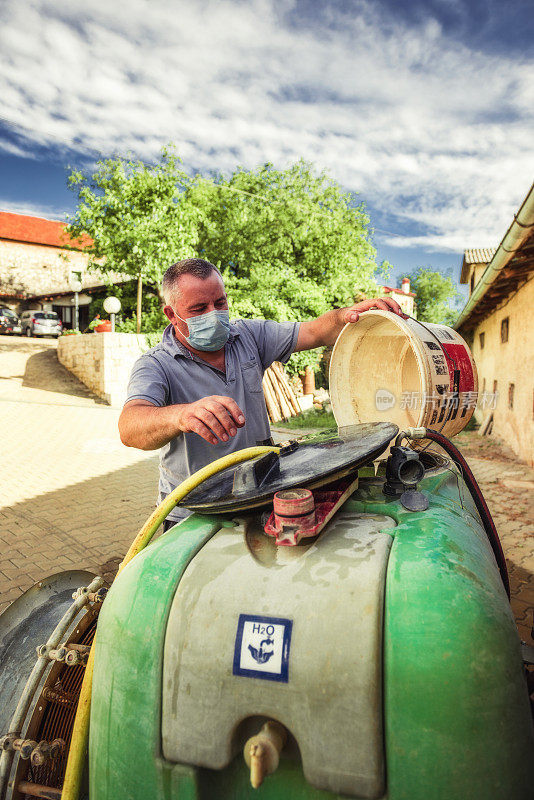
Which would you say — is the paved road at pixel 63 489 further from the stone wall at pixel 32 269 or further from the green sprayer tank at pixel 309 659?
the stone wall at pixel 32 269

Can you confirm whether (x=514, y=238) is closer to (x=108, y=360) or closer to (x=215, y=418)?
(x=215, y=418)

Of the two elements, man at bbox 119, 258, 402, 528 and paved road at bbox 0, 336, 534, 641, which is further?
paved road at bbox 0, 336, 534, 641

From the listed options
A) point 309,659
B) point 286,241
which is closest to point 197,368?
point 309,659

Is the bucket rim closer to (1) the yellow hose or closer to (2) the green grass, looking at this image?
(1) the yellow hose

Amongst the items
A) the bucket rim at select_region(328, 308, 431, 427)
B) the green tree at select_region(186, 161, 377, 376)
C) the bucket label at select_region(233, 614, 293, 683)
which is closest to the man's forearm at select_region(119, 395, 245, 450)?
the bucket label at select_region(233, 614, 293, 683)

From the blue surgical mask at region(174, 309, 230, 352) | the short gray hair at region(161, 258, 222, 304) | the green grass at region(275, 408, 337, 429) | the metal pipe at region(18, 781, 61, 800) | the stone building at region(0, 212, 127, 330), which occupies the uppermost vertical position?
the stone building at region(0, 212, 127, 330)

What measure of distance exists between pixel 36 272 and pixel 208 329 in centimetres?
3756

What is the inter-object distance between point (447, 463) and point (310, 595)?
3.43 ft

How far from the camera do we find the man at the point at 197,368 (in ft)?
6.34

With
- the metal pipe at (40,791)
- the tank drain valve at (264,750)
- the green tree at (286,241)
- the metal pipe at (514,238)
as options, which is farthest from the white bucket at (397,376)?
the green tree at (286,241)

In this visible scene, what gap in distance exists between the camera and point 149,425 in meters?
1.67

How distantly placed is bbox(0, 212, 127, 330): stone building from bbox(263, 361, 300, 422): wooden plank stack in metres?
22.5

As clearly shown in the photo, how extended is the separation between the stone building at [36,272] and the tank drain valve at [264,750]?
33928 mm

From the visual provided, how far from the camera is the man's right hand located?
4.77ft
